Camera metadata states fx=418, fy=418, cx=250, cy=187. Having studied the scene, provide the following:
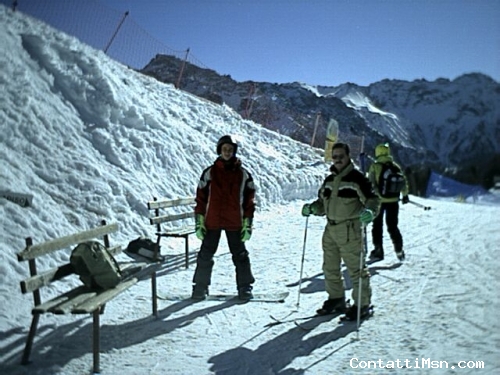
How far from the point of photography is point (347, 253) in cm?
464

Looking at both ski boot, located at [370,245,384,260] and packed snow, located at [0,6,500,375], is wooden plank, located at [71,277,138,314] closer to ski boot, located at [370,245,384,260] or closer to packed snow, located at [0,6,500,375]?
packed snow, located at [0,6,500,375]

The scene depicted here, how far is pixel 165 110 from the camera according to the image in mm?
13570

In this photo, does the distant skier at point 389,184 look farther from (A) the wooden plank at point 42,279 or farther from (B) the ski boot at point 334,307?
(A) the wooden plank at point 42,279

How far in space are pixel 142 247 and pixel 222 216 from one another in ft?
8.03

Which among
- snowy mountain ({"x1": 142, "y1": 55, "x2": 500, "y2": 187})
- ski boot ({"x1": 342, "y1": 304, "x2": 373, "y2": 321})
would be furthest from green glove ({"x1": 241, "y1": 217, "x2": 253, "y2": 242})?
snowy mountain ({"x1": 142, "y1": 55, "x2": 500, "y2": 187})

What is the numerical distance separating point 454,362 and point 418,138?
5600 inches

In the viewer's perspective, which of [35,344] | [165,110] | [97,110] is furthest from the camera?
[165,110]

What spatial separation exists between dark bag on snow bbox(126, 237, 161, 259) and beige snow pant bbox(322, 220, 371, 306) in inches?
140

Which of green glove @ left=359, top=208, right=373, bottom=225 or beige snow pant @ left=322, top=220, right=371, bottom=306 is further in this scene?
beige snow pant @ left=322, top=220, right=371, bottom=306

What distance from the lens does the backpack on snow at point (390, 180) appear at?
284 inches

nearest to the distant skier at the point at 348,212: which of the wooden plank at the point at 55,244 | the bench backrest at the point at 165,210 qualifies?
the wooden plank at the point at 55,244

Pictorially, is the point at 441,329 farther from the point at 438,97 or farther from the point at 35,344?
the point at 438,97

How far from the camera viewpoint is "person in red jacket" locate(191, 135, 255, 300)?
17.8ft

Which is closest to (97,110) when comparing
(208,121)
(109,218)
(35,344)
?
(109,218)
